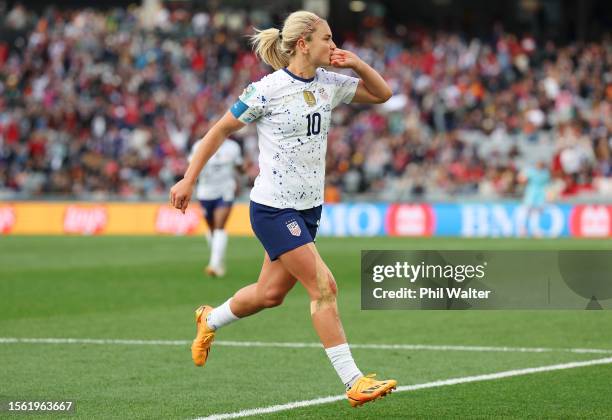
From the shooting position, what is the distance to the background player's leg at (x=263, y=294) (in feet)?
26.4

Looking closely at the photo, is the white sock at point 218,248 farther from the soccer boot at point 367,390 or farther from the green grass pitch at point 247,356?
the soccer boot at point 367,390

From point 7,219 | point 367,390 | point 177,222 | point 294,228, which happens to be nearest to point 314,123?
point 294,228

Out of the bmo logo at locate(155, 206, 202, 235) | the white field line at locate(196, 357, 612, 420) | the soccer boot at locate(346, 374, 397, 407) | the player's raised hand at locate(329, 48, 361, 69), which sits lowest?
the white field line at locate(196, 357, 612, 420)

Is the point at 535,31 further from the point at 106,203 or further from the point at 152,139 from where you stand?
the point at 106,203

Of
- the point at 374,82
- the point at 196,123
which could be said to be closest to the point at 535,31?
the point at 196,123

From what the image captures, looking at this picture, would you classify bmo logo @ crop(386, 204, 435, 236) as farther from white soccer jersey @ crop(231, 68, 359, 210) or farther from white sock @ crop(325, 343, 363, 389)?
white sock @ crop(325, 343, 363, 389)

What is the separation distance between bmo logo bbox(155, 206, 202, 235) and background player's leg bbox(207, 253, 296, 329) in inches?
968

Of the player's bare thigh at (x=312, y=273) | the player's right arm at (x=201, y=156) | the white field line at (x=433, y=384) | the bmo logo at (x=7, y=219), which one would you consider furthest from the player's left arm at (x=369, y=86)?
the bmo logo at (x=7, y=219)

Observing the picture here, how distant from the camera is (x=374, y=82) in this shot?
8234 mm

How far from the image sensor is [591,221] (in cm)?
3053

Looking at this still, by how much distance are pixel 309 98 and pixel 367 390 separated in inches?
75.9

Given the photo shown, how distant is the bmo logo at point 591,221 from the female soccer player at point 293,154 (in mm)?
23300

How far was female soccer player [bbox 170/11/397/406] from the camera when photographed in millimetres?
7703

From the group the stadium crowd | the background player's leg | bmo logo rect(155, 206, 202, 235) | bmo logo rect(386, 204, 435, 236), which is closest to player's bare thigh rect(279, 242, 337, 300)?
the background player's leg
